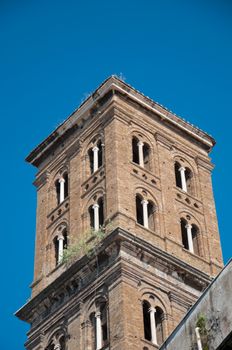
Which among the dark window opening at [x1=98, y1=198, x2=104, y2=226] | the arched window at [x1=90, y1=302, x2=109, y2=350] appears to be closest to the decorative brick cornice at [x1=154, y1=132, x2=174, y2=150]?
the dark window opening at [x1=98, y1=198, x2=104, y2=226]

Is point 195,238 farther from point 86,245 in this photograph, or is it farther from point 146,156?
point 86,245

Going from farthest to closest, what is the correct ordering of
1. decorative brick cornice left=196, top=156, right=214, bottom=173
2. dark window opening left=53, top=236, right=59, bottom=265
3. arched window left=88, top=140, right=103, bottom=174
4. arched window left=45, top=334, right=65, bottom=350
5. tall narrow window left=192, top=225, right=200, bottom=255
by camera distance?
decorative brick cornice left=196, top=156, right=214, bottom=173 < arched window left=88, top=140, right=103, bottom=174 < dark window opening left=53, top=236, right=59, bottom=265 < tall narrow window left=192, top=225, right=200, bottom=255 < arched window left=45, top=334, right=65, bottom=350

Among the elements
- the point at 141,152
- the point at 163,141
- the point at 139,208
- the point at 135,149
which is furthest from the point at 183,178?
the point at 139,208

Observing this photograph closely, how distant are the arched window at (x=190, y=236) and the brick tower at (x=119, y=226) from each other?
0.06m

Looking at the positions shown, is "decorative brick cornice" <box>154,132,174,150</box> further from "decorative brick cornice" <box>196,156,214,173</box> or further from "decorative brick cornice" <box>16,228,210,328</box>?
"decorative brick cornice" <box>16,228,210,328</box>

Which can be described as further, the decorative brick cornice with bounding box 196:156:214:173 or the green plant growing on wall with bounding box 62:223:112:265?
the decorative brick cornice with bounding box 196:156:214:173

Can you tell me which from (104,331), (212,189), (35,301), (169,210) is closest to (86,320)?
(104,331)

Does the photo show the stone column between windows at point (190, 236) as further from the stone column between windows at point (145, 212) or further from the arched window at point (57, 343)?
the arched window at point (57, 343)

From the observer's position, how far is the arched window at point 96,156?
52562mm

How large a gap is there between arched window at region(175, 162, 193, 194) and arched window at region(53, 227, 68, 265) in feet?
21.8

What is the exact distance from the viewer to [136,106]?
54562 millimetres

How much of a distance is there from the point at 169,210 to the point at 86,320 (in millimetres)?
8274

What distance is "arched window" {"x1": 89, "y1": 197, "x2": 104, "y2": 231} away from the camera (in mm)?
49300

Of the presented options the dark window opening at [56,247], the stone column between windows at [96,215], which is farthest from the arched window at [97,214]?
the dark window opening at [56,247]
